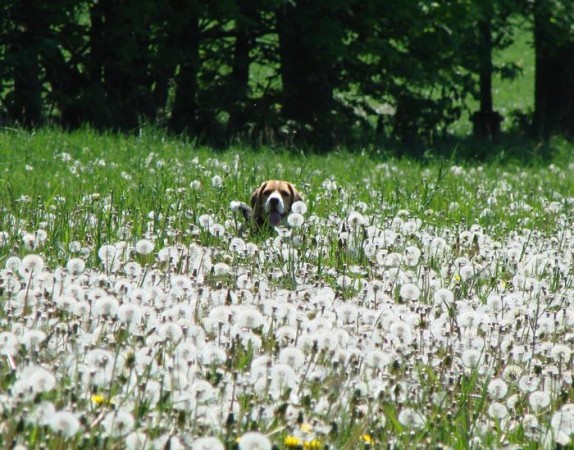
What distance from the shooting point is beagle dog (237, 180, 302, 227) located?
804 centimetres

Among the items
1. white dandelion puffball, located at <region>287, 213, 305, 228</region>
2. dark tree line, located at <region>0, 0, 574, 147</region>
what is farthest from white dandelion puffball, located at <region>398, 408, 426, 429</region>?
dark tree line, located at <region>0, 0, 574, 147</region>

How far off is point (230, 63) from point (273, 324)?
46.0 ft

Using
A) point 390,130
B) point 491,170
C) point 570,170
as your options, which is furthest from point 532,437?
point 390,130

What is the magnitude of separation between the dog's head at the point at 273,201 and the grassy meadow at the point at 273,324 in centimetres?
22

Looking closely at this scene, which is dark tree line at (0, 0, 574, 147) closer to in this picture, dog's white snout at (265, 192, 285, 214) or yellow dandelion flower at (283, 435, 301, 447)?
dog's white snout at (265, 192, 285, 214)

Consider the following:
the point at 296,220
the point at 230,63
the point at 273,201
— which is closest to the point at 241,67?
the point at 230,63

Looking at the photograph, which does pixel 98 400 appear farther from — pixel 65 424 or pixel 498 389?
pixel 498 389

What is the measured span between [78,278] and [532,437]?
8.25 ft

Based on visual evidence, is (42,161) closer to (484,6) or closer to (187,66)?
(187,66)

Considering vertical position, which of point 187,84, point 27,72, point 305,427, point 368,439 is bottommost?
point 368,439

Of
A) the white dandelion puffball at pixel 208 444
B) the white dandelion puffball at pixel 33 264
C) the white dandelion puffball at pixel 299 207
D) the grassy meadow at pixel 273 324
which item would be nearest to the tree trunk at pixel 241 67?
the grassy meadow at pixel 273 324

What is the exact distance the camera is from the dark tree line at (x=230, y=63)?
16.5m

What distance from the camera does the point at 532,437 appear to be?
3.68m

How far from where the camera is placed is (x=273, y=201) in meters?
8.05
